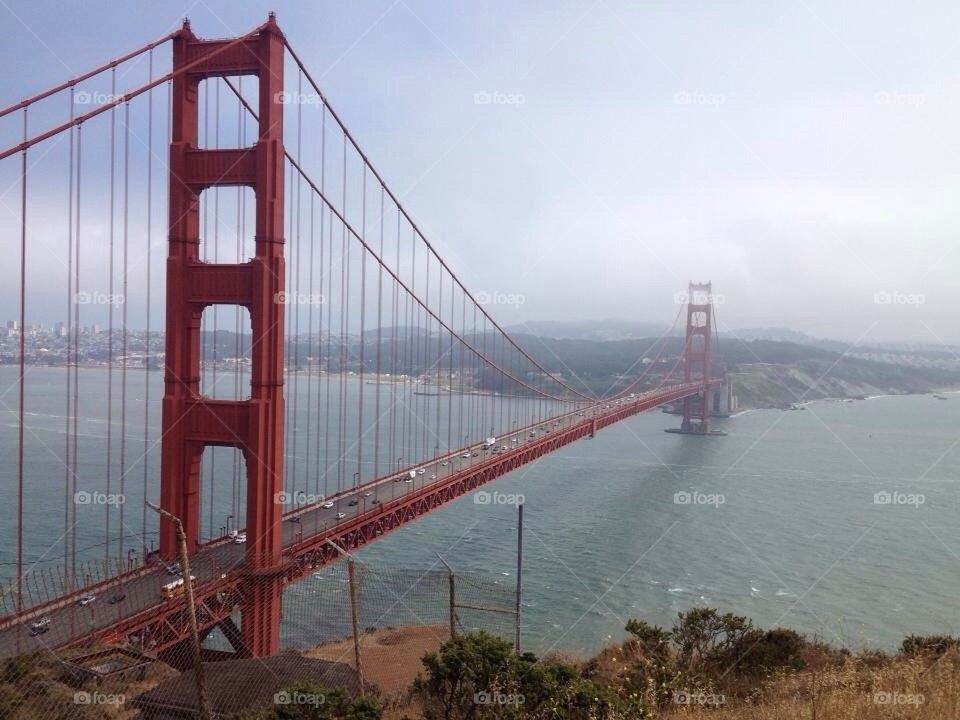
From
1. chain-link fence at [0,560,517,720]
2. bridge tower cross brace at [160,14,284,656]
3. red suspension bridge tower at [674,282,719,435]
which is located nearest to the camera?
chain-link fence at [0,560,517,720]

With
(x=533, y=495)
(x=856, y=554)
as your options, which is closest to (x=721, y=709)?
(x=856, y=554)

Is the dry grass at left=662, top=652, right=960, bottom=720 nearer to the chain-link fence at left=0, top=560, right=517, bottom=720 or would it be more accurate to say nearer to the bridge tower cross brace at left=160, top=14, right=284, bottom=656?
the chain-link fence at left=0, top=560, right=517, bottom=720

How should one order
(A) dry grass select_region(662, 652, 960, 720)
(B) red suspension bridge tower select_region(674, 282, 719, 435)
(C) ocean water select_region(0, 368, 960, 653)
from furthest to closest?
(B) red suspension bridge tower select_region(674, 282, 719, 435)
(C) ocean water select_region(0, 368, 960, 653)
(A) dry grass select_region(662, 652, 960, 720)

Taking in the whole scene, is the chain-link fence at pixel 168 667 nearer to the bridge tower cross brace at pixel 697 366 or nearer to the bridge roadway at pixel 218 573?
the bridge roadway at pixel 218 573

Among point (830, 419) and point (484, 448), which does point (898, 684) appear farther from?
point (830, 419)

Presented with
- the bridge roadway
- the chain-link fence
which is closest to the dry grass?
the chain-link fence

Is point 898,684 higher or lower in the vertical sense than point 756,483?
higher
